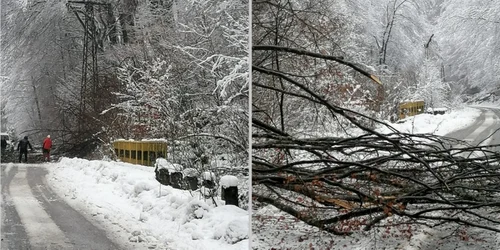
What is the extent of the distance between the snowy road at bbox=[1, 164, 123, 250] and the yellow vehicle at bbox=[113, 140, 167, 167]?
0.69ft

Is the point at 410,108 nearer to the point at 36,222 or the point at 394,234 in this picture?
the point at 394,234

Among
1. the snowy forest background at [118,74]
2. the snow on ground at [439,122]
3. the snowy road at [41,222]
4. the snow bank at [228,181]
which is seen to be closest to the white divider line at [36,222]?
the snowy road at [41,222]

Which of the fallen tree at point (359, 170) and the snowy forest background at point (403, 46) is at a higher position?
the snowy forest background at point (403, 46)

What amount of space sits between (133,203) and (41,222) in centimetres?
26

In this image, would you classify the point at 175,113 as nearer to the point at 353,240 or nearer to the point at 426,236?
the point at 353,240

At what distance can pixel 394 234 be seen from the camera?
5.42ft

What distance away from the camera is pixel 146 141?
1301 millimetres

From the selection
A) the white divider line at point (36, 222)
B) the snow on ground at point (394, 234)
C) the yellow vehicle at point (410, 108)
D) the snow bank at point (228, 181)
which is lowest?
the snow on ground at point (394, 234)

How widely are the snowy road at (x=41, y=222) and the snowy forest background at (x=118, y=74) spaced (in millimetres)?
139

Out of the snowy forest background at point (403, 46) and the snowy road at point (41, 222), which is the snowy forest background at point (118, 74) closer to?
the snowy road at point (41, 222)

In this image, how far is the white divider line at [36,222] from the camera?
134 cm

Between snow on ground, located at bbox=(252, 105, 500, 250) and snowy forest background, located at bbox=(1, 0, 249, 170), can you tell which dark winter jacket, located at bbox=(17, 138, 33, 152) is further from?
snow on ground, located at bbox=(252, 105, 500, 250)

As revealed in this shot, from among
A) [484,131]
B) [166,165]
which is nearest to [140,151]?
[166,165]

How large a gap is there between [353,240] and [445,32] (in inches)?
29.1
